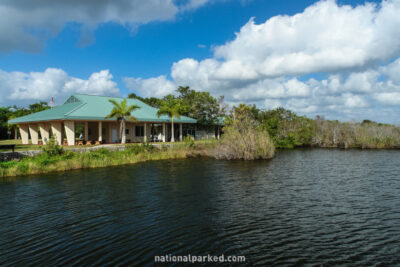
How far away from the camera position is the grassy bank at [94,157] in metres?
19.0

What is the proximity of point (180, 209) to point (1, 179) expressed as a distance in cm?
1385

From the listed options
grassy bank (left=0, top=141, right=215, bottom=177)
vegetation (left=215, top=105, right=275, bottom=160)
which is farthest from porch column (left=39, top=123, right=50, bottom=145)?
vegetation (left=215, top=105, right=275, bottom=160)

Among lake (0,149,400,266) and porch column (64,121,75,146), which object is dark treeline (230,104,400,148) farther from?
lake (0,149,400,266)

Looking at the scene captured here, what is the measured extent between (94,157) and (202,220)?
16.8 metres

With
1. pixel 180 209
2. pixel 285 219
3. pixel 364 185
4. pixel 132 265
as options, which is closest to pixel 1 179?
pixel 180 209

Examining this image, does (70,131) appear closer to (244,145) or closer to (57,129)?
(57,129)

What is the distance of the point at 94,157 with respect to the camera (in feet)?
76.7

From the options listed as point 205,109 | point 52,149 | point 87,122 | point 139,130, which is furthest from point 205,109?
point 52,149

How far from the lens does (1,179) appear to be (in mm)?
17281

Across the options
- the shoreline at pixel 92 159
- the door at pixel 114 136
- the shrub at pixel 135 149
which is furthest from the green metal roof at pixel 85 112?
the shoreline at pixel 92 159

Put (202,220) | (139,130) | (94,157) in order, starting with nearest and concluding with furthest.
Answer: (202,220) < (94,157) < (139,130)

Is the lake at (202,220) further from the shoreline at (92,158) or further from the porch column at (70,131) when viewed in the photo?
the porch column at (70,131)

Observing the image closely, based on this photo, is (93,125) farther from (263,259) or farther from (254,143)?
(263,259)

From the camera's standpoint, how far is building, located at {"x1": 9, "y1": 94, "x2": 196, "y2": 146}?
29.8 metres
